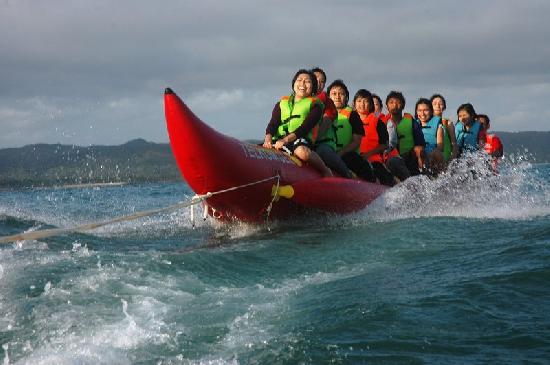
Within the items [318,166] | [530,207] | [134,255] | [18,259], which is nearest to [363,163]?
[318,166]

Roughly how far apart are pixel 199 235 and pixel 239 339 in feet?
13.6

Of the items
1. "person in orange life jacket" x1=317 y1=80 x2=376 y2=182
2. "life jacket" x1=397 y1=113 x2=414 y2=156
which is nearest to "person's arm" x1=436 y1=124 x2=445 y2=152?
"life jacket" x1=397 y1=113 x2=414 y2=156

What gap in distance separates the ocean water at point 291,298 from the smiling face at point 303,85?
66.8 inches

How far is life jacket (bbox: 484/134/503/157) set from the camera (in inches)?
519

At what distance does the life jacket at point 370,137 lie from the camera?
916cm

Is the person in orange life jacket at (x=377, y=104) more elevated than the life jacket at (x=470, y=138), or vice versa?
the person in orange life jacket at (x=377, y=104)

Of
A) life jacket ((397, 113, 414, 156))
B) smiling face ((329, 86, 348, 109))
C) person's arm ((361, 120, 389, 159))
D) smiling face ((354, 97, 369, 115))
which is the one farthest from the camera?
life jacket ((397, 113, 414, 156))

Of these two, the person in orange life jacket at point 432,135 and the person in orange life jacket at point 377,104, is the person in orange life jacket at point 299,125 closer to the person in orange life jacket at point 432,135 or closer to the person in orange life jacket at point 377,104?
the person in orange life jacket at point 377,104

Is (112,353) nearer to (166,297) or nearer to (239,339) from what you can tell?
(239,339)

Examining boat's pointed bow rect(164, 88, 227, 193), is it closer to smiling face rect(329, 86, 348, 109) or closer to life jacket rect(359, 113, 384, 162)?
smiling face rect(329, 86, 348, 109)

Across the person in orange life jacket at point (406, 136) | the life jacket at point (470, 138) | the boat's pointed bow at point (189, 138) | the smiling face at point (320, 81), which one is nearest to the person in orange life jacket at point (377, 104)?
the person in orange life jacket at point (406, 136)

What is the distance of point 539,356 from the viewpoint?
9.46 feet

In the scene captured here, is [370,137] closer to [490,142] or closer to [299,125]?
[299,125]

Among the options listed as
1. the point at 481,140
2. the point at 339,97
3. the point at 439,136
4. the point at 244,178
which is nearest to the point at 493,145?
the point at 481,140
